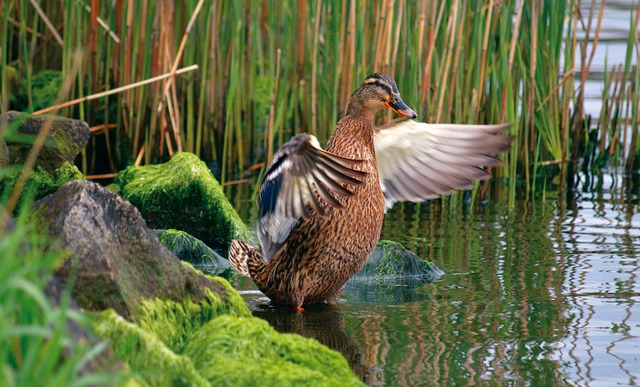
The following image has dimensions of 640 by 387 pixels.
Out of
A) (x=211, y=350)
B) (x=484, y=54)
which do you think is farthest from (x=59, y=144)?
(x=484, y=54)

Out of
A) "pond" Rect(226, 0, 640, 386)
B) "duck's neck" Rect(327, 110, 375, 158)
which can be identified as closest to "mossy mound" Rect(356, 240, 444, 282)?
"pond" Rect(226, 0, 640, 386)

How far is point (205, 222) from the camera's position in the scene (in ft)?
22.9

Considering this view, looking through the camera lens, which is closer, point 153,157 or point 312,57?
point 312,57

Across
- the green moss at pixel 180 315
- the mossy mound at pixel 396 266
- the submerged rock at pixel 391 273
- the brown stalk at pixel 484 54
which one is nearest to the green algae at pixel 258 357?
the green moss at pixel 180 315

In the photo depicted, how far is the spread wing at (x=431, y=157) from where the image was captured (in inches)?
243

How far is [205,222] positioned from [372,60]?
1.99 m

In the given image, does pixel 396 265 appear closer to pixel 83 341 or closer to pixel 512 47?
pixel 512 47

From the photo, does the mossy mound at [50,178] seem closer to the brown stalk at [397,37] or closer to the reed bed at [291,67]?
the reed bed at [291,67]

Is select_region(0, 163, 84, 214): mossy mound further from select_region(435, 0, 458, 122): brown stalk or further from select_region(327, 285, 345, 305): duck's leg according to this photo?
select_region(435, 0, 458, 122): brown stalk

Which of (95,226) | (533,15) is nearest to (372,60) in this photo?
(533,15)

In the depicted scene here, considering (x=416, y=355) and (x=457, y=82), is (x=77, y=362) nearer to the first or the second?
(x=416, y=355)

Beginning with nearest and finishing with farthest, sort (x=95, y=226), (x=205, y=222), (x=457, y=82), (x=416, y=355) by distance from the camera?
(x=95, y=226)
(x=416, y=355)
(x=205, y=222)
(x=457, y=82)

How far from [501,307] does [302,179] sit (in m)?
1.39

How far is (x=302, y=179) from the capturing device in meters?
5.02
